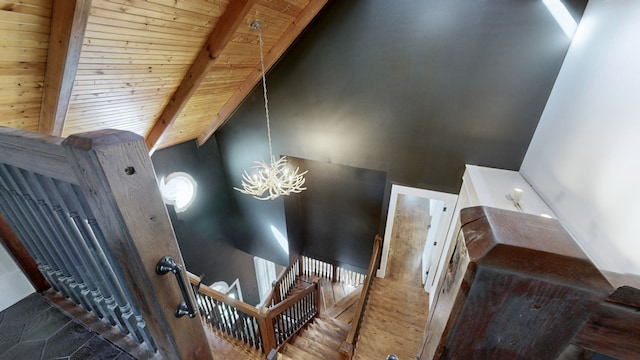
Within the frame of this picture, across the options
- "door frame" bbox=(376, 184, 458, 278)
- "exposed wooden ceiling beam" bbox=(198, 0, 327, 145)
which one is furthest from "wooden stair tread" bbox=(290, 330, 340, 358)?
"exposed wooden ceiling beam" bbox=(198, 0, 327, 145)

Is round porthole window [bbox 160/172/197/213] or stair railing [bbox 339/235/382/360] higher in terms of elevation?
round porthole window [bbox 160/172/197/213]

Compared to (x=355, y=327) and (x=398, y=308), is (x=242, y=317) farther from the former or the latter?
(x=398, y=308)

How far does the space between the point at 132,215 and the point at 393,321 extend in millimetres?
4217

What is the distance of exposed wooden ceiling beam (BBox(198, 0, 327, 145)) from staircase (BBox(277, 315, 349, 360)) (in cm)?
399

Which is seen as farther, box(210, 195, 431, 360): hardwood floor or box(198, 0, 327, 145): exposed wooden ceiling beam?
box(210, 195, 431, 360): hardwood floor

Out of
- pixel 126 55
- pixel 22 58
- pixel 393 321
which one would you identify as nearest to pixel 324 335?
pixel 393 321

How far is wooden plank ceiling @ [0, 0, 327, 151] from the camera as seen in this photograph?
1814 millimetres

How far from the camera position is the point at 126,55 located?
2318 millimetres

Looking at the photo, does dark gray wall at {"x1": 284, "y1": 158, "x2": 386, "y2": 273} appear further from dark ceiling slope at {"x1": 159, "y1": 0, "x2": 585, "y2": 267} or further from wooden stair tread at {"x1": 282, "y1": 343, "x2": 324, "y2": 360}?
wooden stair tread at {"x1": 282, "y1": 343, "x2": 324, "y2": 360}

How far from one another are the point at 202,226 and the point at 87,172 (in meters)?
5.00

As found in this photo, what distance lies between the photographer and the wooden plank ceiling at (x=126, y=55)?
1.81 meters

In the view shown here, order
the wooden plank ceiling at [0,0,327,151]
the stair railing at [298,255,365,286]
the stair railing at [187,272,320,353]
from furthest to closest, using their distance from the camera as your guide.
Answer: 1. the stair railing at [298,255,365,286]
2. the stair railing at [187,272,320,353]
3. the wooden plank ceiling at [0,0,327,151]

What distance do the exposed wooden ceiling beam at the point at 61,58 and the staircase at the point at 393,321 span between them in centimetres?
449

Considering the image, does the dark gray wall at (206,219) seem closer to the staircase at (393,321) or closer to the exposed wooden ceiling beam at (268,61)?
the exposed wooden ceiling beam at (268,61)
